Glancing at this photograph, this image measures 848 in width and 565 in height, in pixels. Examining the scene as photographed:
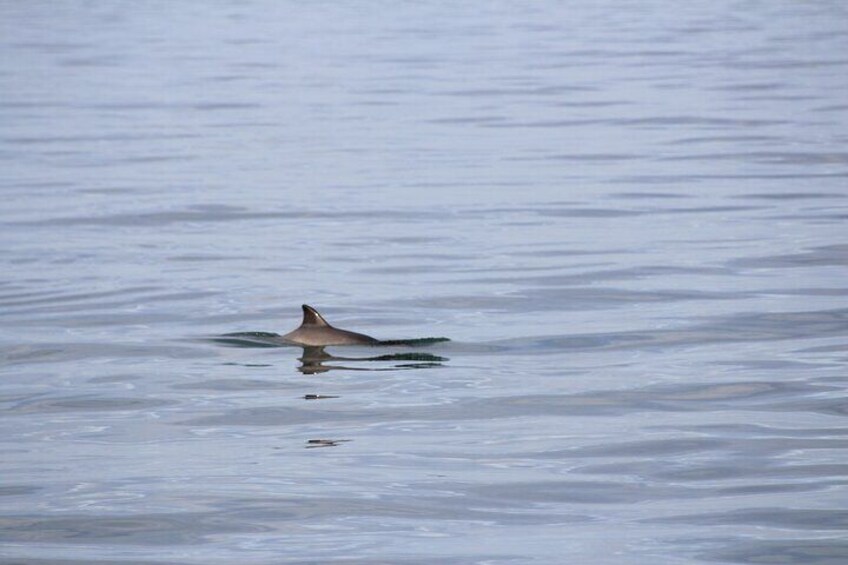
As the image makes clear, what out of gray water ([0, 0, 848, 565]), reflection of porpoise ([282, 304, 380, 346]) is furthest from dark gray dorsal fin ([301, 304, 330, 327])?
gray water ([0, 0, 848, 565])

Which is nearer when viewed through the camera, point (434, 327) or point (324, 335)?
point (324, 335)

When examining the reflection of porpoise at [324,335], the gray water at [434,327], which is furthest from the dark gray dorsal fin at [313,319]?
the gray water at [434,327]

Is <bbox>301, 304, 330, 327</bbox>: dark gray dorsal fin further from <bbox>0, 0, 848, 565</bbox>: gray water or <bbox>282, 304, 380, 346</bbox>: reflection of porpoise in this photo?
<bbox>0, 0, 848, 565</bbox>: gray water

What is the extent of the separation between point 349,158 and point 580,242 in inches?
298

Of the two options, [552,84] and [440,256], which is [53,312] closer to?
[440,256]

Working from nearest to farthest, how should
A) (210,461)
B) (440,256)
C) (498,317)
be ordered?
(210,461)
(498,317)
(440,256)

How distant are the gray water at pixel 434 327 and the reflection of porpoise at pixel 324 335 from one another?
75mm

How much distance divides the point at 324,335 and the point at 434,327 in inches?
47.7

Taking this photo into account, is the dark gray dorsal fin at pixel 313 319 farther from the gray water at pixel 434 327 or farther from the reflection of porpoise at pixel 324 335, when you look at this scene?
the gray water at pixel 434 327

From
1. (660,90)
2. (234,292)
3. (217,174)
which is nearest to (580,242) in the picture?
(234,292)

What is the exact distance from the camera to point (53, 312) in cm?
1386

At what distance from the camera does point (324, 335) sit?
11.7 metres

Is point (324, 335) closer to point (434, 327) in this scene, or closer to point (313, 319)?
point (313, 319)

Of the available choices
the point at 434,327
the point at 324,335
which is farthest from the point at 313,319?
the point at 434,327
